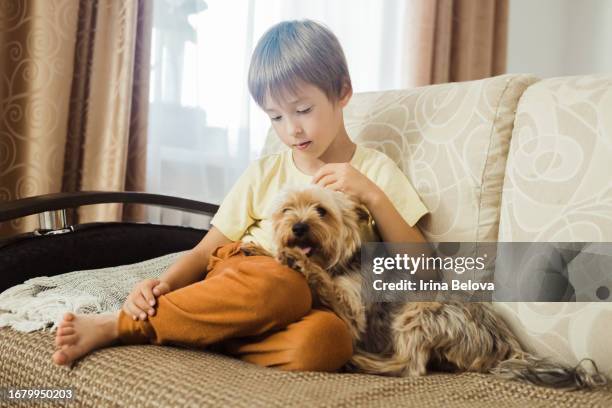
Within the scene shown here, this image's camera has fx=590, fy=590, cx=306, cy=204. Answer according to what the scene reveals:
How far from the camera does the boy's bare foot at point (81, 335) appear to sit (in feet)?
3.18

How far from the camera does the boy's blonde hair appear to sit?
1.24 metres

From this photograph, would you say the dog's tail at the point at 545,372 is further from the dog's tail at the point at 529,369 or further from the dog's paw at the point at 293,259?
the dog's paw at the point at 293,259

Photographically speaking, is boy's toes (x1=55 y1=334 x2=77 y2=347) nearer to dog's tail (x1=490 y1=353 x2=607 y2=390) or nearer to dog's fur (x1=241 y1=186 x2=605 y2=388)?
dog's fur (x1=241 y1=186 x2=605 y2=388)

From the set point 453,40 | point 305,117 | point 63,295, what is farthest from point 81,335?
point 453,40

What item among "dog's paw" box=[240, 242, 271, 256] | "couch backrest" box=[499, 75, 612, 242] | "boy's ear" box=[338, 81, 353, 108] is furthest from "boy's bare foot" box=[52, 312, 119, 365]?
"couch backrest" box=[499, 75, 612, 242]

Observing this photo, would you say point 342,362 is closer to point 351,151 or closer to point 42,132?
point 351,151

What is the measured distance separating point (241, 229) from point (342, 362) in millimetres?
460

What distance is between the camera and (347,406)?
82cm

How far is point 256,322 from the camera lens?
98 cm

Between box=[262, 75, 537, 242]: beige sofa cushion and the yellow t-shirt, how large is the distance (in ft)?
0.17

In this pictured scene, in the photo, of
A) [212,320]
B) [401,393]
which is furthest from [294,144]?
[401,393]

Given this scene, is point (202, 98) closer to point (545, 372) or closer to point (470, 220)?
point (470, 220)

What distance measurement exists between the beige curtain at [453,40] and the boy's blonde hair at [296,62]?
165cm

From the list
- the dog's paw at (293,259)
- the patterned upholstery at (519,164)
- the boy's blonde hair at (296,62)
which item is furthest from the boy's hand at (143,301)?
the patterned upholstery at (519,164)
